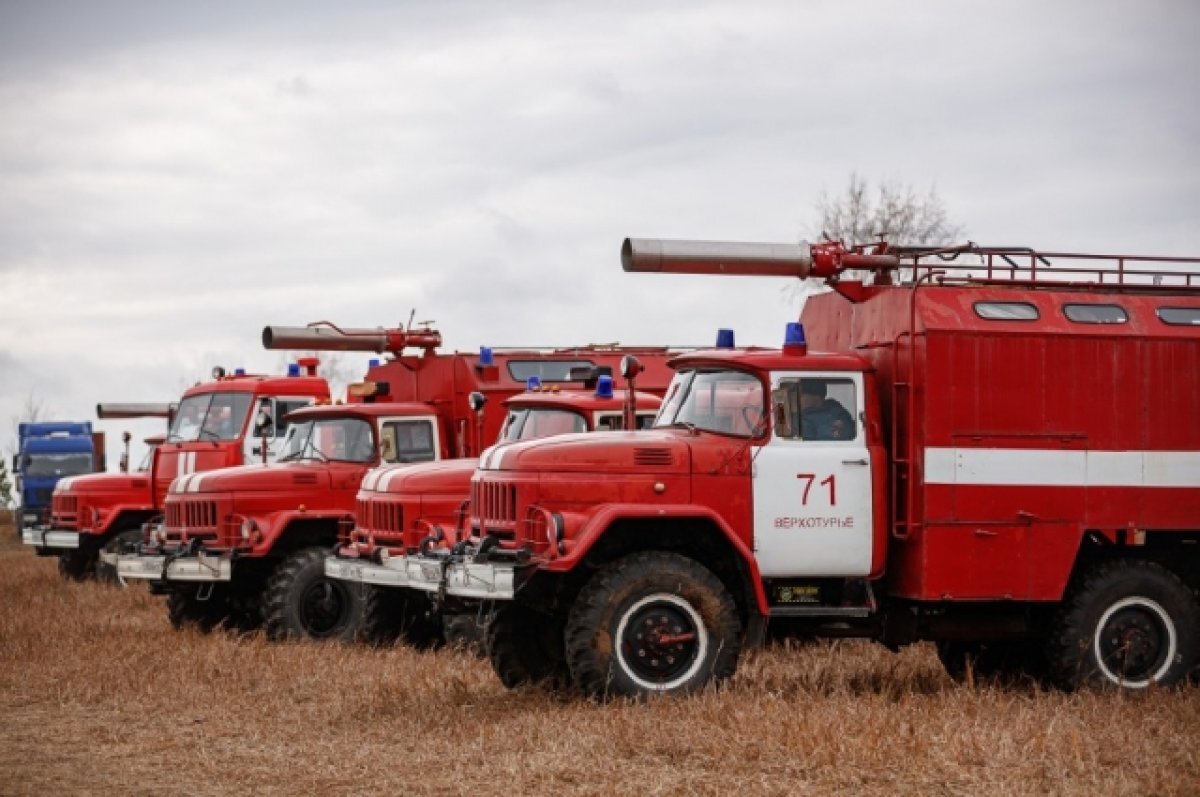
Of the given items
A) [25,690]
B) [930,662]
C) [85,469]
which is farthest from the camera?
[85,469]

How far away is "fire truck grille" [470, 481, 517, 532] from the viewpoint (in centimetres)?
1217

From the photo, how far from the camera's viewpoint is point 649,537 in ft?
39.6

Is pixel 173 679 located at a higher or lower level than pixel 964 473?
lower

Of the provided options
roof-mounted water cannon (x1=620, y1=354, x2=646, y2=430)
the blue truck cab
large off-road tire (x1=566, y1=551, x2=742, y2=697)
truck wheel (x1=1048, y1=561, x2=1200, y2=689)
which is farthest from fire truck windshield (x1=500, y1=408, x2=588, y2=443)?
the blue truck cab

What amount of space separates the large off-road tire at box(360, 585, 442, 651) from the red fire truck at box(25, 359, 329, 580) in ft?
12.5

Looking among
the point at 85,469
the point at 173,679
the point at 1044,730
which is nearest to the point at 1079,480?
the point at 1044,730

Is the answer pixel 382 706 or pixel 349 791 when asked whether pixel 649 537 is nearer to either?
pixel 382 706

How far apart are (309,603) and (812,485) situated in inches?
265

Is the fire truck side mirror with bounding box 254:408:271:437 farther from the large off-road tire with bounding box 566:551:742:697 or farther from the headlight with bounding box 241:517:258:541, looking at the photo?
the large off-road tire with bounding box 566:551:742:697

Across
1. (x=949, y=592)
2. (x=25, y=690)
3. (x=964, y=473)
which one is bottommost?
(x=25, y=690)

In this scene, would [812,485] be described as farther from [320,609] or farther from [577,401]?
[320,609]

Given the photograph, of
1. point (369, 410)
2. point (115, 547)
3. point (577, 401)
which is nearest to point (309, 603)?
point (369, 410)

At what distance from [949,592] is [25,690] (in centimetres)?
694

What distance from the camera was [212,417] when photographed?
21734 millimetres
